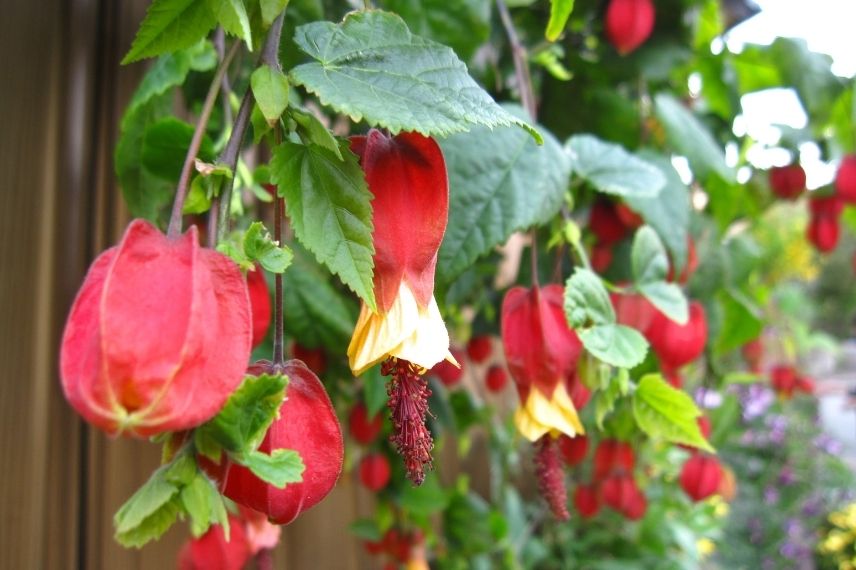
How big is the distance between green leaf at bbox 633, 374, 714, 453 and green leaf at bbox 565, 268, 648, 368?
0.03 metres

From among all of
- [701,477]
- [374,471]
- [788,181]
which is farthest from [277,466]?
[788,181]

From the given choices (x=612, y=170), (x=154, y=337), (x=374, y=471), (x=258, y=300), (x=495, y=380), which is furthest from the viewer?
(x=495, y=380)

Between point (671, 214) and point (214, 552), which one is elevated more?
point (671, 214)

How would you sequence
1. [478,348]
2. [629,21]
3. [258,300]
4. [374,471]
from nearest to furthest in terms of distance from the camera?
[258,300], [629,21], [374,471], [478,348]

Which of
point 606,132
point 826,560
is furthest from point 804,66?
point 826,560

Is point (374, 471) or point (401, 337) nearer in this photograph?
point (401, 337)

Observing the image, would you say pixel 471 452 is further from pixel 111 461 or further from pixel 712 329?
pixel 111 461

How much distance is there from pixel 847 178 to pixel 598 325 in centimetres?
60

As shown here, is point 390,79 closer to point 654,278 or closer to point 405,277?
point 405,277

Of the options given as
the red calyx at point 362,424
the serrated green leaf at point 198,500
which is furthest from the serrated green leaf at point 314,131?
the red calyx at point 362,424

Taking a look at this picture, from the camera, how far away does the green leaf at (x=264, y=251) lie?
0.22 m

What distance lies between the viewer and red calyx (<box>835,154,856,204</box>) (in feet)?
2.71

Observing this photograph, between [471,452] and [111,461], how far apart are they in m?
0.72

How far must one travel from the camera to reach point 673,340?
0.49 metres
